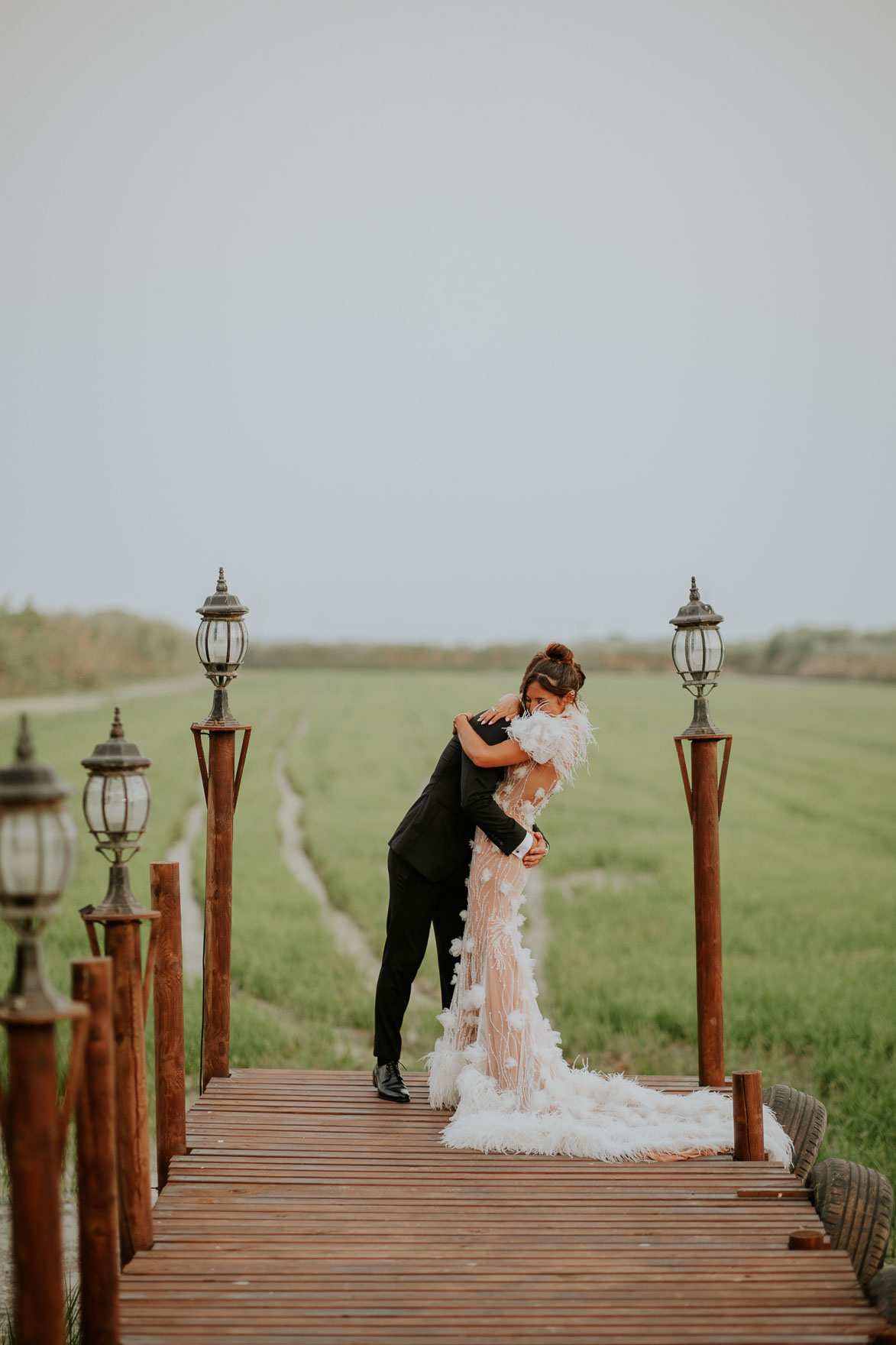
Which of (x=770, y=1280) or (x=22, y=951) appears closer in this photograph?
(x=22, y=951)

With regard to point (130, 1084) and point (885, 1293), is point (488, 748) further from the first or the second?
point (885, 1293)

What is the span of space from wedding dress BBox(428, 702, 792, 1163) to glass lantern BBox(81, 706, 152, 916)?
1.63m

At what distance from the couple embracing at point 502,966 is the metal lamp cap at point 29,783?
89.3 inches

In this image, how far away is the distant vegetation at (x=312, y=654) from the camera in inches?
1057

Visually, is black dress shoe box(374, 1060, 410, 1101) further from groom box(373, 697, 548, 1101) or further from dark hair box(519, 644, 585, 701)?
dark hair box(519, 644, 585, 701)

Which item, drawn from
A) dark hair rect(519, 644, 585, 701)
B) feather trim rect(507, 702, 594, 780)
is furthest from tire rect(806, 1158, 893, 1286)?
dark hair rect(519, 644, 585, 701)

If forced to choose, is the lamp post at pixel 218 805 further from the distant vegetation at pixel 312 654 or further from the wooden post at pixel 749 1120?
the distant vegetation at pixel 312 654

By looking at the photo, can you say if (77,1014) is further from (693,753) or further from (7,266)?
(7,266)

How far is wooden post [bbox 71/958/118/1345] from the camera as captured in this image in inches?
105

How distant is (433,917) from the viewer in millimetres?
4730

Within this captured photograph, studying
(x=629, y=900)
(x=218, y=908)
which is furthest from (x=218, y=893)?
(x=629, y=900)

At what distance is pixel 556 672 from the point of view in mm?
4309

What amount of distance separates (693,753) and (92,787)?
8.55ft

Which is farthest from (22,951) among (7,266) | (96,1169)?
(7,266)
